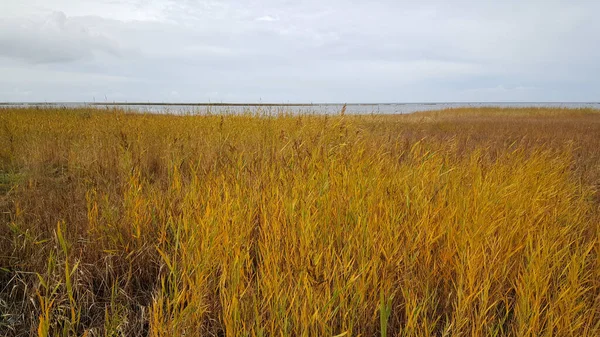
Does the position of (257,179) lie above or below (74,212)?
above

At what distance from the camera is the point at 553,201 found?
117 inches

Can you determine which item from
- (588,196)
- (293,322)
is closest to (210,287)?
(293,322)

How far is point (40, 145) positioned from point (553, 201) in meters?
6.61

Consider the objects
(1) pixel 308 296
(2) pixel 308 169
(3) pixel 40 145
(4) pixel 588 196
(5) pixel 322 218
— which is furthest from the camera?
(3) pixel 40 145

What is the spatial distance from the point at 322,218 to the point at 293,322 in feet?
2.39

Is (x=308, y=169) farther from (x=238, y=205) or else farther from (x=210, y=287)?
(x=210, y=287)

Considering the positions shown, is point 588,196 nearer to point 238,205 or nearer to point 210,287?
point 238,205

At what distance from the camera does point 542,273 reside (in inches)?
67.3

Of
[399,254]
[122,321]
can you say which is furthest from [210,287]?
[399,254]

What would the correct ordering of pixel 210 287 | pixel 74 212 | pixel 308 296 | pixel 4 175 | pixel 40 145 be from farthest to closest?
pixel 40 145 < pixel 4 175 < pixel 74 212 < pixel 210 287 < pixel 308 296

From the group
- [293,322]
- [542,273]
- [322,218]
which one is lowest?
[293,322]

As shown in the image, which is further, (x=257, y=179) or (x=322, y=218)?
(x=257, y=179)

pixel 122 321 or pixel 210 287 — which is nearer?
pixel 122 321

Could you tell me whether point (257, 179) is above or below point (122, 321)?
above
